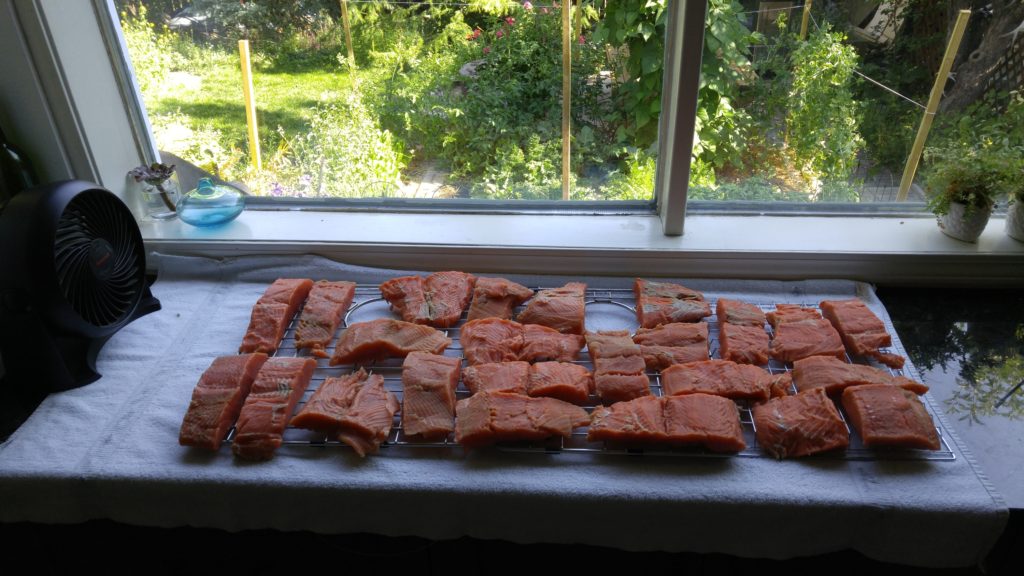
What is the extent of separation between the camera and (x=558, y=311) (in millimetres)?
1770

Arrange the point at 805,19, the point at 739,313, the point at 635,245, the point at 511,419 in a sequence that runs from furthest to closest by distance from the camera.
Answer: the point at 635,245 < the point at 805,19 < the point at 739,313 < the point at 511,419

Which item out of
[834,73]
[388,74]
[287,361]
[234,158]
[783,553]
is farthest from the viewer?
[234,158]

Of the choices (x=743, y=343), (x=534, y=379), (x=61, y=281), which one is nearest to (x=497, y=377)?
(x=534, y=379)

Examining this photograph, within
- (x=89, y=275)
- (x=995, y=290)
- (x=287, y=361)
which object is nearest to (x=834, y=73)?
(x=995, y=290)

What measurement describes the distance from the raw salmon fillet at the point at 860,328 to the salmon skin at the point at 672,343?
0.33 metres

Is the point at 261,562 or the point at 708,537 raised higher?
Result: the point at 708,537

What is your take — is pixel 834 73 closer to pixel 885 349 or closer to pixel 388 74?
pixel 885 349

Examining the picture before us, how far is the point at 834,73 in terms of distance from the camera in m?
1.90

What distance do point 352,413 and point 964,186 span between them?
1736 millimetres

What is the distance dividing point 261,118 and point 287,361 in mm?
916

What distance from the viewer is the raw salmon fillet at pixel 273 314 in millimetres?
1712

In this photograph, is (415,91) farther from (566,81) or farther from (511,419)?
(511,419)

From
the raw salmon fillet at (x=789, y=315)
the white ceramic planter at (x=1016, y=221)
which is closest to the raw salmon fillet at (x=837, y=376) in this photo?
the raw salmon fillet at (x=789, y=315)

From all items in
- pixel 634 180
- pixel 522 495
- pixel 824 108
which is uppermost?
pixel 824 108
